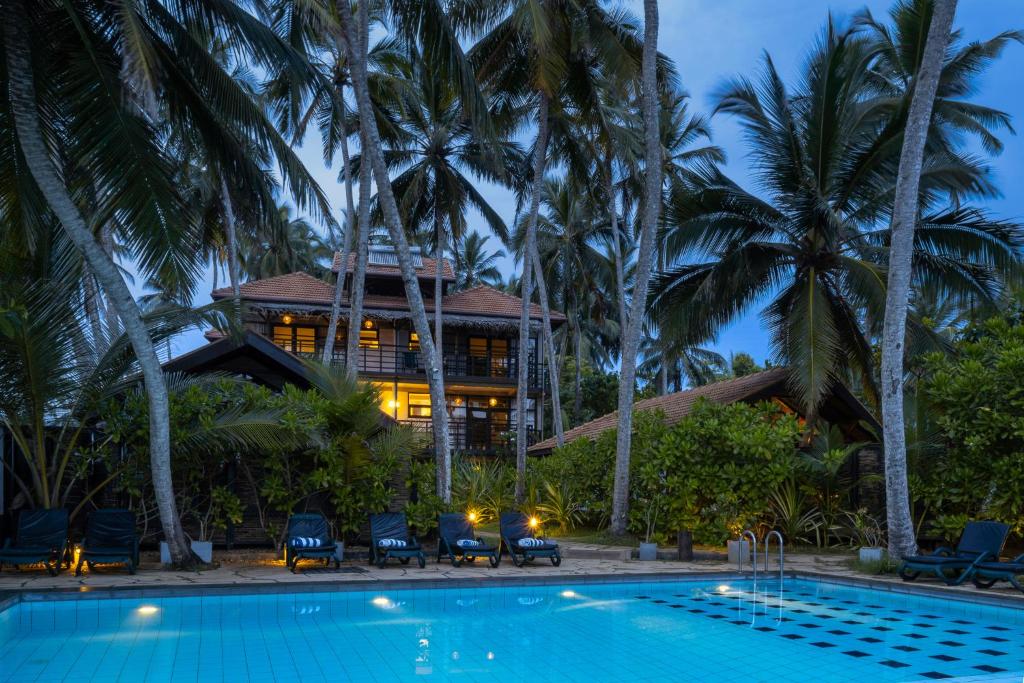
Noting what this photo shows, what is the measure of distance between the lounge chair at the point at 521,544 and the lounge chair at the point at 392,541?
4.21ft

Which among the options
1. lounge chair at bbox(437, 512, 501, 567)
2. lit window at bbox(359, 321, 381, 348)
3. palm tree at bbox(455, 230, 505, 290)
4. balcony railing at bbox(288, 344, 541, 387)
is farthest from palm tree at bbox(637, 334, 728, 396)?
lounge chair at bbox(437, 512, 501, 567)

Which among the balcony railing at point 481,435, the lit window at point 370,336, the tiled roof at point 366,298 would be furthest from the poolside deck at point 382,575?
the lit window at point 370,336

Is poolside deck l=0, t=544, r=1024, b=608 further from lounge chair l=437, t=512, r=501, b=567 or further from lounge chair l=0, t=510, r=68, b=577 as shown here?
lounge chair l=0, t=510, r=68, b=577

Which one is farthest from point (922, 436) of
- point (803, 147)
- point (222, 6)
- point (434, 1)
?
point (222, 6)

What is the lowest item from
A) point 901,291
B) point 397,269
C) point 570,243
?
point 901,291

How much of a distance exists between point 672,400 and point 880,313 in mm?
7690

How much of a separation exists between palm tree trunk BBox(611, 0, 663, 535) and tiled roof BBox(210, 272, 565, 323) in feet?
46.2

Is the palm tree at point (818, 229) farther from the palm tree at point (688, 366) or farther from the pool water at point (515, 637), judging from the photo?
the palm tree at point (688, 366)

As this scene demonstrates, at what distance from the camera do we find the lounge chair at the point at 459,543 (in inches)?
477

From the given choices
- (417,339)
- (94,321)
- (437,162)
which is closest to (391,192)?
(94,321)

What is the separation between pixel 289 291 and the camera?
28.1m

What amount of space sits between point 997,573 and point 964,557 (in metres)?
0.62

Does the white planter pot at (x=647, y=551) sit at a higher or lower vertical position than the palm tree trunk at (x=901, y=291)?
lower

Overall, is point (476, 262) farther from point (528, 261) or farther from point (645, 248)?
point (645, 248)
